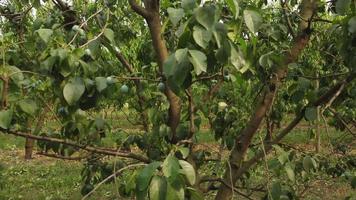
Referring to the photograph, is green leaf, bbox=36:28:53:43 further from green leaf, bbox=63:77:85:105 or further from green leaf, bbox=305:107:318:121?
green leaf, bbox=305:107:318:121

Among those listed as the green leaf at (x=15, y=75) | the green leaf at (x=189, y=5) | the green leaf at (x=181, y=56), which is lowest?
the green leaf at (x=15, y=75)

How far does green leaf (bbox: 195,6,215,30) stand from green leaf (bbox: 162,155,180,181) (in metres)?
0.31

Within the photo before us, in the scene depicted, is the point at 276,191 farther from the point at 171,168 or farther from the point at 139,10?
the point at 139,10

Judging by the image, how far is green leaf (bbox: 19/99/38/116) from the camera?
1575 millimetres

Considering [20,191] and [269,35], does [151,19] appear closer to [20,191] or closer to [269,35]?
[269,35]

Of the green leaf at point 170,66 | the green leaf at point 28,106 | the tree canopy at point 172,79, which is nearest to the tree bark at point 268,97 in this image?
the tree canopy at point 172,79

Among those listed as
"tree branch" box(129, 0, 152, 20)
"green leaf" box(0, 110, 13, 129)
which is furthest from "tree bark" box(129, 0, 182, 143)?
"green leaf" box(0, 110, 13, 129)

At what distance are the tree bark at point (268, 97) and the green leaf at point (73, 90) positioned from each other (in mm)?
733

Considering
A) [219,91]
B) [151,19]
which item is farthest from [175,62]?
[219,91]

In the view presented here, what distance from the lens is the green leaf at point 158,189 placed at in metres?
1.09

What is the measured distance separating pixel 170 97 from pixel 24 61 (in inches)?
23.5

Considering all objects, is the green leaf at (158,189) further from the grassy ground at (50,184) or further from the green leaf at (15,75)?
the grassy ground at (50,184)

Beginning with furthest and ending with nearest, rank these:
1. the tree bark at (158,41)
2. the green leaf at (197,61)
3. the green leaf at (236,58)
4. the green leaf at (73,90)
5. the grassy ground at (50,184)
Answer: the grassy ground at (50,184) < the tree bark at (158,41) < the green leaf at (73,90) < the green leaf at (236,58) < the green leaf at (197,61)

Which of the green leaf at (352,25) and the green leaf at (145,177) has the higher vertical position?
the green leaf at (352,25)
